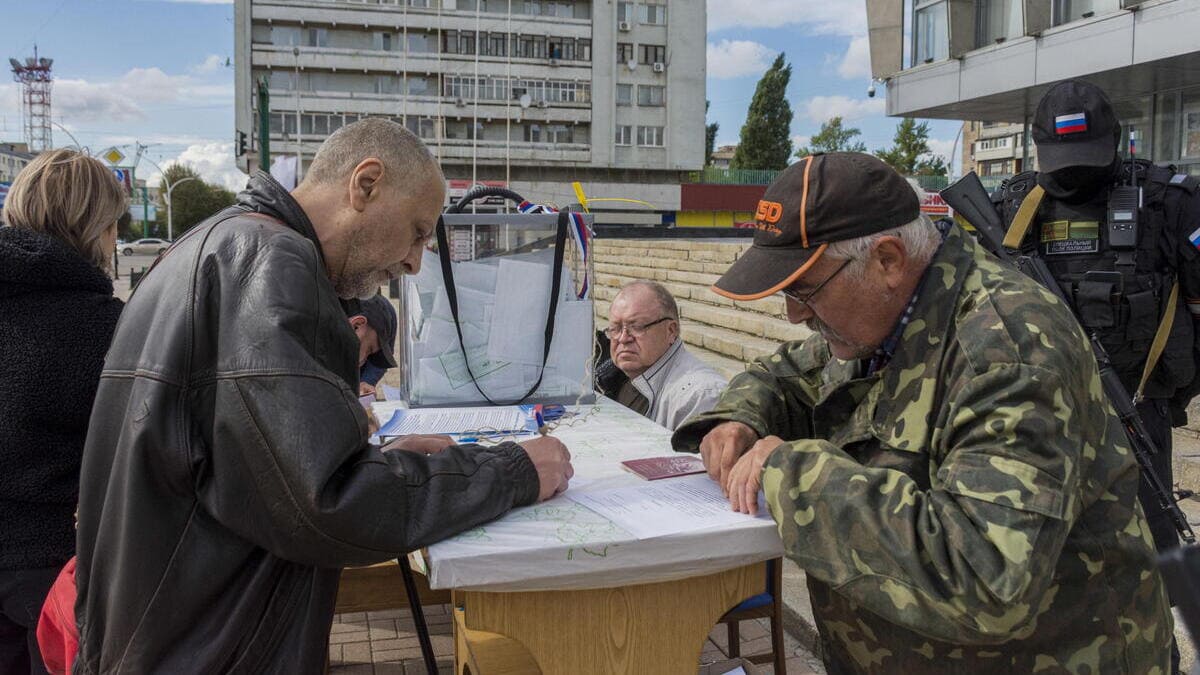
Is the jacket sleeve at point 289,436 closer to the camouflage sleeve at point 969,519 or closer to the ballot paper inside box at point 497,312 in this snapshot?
the camouflage sleeve at point 969,519

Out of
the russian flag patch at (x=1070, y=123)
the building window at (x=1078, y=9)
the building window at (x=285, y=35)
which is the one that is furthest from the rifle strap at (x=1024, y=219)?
the building window at (x=285, y=35)

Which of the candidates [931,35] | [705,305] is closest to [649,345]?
[705,305]

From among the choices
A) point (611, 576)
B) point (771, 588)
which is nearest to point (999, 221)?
point (771, 588)

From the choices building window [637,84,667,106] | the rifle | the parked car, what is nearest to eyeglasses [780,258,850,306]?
the rifle

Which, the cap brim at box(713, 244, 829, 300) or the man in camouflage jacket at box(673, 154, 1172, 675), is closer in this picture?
the man in camouflage jacket at box(673, 154, 1172, 675)

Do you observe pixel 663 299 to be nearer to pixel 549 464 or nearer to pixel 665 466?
pixel 665 466

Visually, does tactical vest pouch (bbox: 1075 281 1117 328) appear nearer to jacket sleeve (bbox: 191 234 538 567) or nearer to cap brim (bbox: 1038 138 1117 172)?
cap brim (bbox: 1038 138 1117 172)

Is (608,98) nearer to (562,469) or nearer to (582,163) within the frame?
(582,163)

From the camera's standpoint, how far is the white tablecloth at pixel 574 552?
157 cm

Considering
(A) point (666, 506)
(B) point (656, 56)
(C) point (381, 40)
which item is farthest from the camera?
(B) point (656, 56)

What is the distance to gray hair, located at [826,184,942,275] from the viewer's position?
156 centimetres

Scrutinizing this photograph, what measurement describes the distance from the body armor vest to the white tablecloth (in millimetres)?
2419

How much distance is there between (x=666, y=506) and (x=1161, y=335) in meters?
2.56

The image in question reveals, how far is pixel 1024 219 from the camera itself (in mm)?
3678
